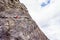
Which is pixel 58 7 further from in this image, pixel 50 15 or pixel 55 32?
pixel 55 32

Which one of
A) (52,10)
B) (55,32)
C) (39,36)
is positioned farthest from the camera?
(52,10)

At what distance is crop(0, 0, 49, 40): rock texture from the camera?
39.2 inches

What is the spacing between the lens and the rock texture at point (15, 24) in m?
0.99

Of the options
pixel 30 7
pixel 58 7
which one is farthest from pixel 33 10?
pixel 58 7

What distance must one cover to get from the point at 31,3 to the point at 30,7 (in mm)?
66

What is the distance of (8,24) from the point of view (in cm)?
104

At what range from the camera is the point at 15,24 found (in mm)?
1074

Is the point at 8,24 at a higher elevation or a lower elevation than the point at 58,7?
higher

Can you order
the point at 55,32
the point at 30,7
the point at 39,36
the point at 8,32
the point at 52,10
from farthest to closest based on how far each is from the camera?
the point at 52,10, the point at 30,7, the point at 55,32, the point at 39,36, the point at 8,32

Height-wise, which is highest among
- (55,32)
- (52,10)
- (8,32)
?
(8,32)

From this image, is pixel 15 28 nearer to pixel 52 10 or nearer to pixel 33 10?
pixel 33 10

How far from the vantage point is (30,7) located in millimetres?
1553

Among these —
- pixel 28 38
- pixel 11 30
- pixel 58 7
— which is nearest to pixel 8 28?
pixel 11 30

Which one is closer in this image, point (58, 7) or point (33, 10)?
point (33, 10)
